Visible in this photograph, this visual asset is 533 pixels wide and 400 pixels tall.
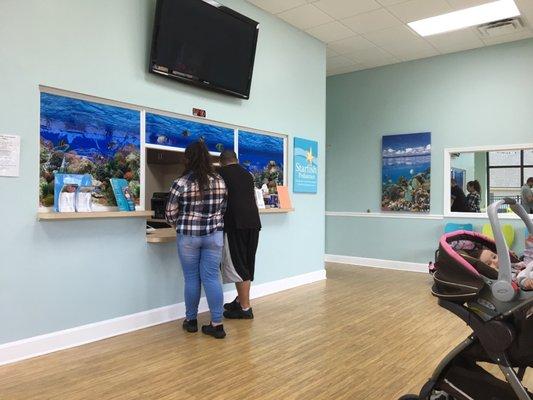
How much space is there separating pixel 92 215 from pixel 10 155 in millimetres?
686

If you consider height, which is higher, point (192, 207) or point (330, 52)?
point (330, 52)

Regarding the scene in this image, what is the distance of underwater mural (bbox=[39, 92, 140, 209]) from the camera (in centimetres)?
327

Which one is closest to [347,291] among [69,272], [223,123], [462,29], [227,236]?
[227,236]

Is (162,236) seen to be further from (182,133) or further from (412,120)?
(412,120)

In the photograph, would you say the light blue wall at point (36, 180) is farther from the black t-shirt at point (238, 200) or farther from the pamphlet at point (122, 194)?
the black t-shirt at point (238, 200)

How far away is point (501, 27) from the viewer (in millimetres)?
5508

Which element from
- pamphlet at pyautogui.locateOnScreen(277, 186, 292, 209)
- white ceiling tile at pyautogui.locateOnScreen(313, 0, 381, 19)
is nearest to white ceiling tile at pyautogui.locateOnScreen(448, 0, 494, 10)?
white ceiling tile at pyautogui.locateOnScreen(313, 0, 381, 19)

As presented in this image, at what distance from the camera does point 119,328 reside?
A: 3.65 meters

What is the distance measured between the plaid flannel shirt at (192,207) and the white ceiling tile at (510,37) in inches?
180

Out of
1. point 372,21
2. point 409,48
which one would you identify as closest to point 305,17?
point 372,21

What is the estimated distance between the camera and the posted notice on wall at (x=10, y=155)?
9.83 ft

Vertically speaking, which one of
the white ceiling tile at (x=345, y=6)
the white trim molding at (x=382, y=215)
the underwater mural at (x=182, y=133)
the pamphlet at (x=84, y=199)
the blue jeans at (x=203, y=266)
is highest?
the white ceiling tile at (x=345, y=6)

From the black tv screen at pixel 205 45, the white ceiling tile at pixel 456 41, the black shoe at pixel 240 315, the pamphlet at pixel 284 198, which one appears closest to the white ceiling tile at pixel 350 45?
the white ceiling tile at pixel 456 41

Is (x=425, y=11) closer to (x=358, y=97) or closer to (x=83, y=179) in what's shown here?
(x=358, y=97)
